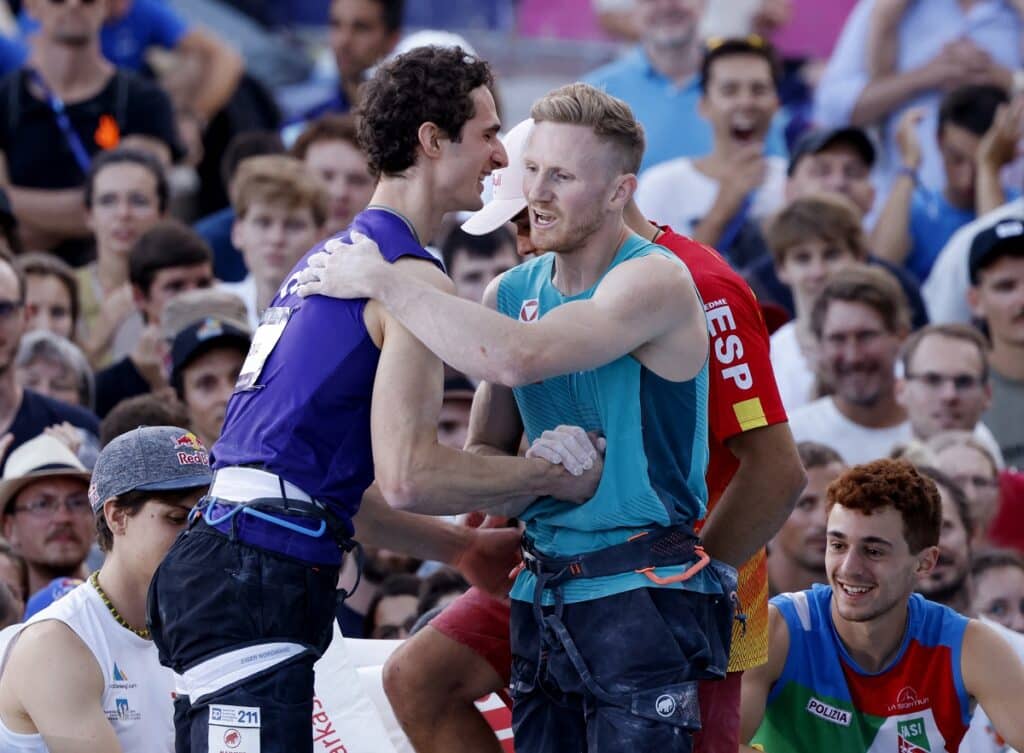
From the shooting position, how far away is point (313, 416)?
430 cm

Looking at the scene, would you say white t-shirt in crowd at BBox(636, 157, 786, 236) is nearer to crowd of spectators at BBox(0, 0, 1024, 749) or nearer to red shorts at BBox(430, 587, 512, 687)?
crowd of spectators at BBox(0, 0, 1024, 749)

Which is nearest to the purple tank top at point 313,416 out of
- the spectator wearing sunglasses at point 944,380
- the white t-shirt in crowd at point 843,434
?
the white t-shirt in crowd at point 843,434

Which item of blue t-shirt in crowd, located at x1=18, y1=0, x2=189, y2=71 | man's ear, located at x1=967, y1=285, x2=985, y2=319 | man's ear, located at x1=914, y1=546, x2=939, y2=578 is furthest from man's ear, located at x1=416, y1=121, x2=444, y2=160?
blue t-shirt in crowd, located at x1=18, y1=0, x2=189, y2=71

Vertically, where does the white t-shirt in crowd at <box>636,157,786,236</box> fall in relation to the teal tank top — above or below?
above

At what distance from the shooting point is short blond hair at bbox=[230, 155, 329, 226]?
9352mm

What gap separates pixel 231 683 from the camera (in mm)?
4266

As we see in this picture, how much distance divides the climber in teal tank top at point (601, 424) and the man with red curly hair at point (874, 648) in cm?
131

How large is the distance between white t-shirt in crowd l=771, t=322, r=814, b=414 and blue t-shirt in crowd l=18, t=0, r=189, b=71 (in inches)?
180

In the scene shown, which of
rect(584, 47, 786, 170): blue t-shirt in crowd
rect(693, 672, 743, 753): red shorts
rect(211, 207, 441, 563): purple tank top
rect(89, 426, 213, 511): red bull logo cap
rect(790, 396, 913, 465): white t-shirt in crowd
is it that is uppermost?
rect(584, 47, 786, 170): blue t-shirt in crowd

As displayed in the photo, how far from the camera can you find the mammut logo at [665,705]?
14.1 ft

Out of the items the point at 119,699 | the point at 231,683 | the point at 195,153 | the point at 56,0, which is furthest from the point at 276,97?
the point at 231,683

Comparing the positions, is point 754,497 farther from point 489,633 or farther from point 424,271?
point 424,271

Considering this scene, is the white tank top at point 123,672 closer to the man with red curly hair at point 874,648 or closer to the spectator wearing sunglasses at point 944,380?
the man with red curly hair at point 874,648

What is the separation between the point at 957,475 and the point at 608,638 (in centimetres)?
397
